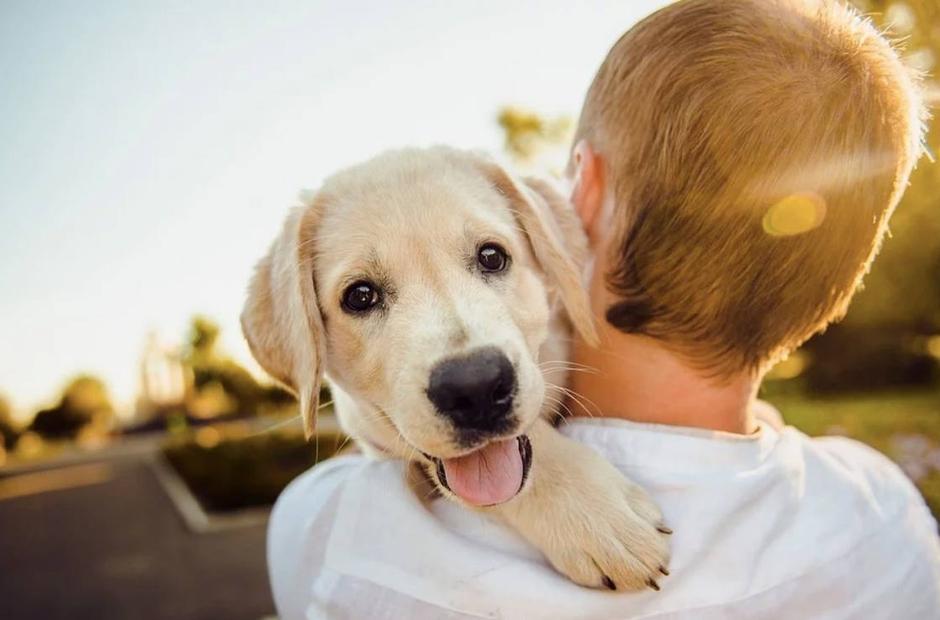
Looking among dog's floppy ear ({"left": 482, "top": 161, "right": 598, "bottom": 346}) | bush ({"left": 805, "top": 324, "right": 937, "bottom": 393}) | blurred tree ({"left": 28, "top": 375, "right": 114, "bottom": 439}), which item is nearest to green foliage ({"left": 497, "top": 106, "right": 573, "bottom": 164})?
bush ({"left": 805, "top": 324, "right": 937, "bottom": 393})

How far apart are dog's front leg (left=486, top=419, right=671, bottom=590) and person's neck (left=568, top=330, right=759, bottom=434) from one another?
260 millimetres

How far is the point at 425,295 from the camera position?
2.88 meters

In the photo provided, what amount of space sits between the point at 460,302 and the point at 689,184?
0.83 m

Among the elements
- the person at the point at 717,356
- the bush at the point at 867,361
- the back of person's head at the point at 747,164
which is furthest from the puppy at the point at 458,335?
the bush at the point at 867,361

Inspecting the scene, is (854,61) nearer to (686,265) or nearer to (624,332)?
(686,265)

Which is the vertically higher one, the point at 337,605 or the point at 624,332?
the point at 624,332

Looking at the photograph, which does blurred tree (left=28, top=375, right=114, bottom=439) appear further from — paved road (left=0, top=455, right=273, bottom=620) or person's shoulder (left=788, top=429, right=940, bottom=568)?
person's shoulder (left=788, top=429, right=940, bottom=568)

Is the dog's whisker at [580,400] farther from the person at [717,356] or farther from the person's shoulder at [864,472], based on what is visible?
the person's shoulder at [864,472]

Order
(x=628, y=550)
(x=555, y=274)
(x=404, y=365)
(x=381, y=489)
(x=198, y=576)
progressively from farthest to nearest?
1. (x=198, y=576)
2. (x=555, y=274)
3. (x=404, y=365)
4. (x=381, y=489)
5. (x=628, y=550)

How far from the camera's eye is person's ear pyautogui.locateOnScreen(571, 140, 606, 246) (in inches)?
108

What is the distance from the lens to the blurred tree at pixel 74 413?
148ft

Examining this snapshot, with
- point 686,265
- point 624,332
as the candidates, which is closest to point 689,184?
point 686,265

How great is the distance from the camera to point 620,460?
251 centimetres

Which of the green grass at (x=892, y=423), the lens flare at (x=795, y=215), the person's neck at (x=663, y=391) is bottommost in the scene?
the green grass at (x=892, y=423)
